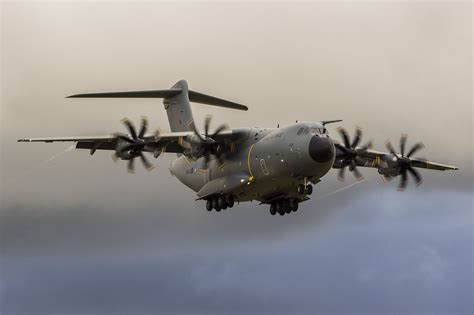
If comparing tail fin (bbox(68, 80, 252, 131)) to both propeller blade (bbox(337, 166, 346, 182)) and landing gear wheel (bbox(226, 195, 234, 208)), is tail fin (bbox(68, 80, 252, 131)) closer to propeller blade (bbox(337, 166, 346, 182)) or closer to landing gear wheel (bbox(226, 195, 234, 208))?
landing gear wheel (bbox(226, 195, 234, 208))

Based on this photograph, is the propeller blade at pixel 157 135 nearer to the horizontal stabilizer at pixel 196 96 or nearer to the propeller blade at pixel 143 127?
the propeller blade at pixel 143 127

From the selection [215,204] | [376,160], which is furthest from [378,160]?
[215,204]

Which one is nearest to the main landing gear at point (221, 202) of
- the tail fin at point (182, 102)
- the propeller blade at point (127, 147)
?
the propeller blade at point (127, 147)

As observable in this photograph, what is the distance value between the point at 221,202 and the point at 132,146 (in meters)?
4.85

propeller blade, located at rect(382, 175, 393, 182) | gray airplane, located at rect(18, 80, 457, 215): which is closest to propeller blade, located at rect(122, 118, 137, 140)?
gray airplane, located at rect(18, 80, 457, 215)

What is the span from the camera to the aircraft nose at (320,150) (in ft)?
143

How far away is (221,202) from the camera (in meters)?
47.3

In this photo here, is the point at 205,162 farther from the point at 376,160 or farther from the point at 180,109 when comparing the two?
the point at 376,160

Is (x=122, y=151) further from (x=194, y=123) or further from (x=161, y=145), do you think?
(x=194, y=123)

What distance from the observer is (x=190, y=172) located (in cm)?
4959

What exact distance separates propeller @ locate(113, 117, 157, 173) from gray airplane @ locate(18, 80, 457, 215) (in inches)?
1.3

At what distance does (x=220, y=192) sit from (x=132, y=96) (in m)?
6.71

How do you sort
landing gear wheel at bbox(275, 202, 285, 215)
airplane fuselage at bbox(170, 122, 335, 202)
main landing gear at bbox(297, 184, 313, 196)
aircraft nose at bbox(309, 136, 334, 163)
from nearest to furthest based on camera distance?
aircraft nose at bbox(309, 136, 334, 163) < airplane fuselage at bbox(170, 122, 335, 202) < main landing gear at bbox(297, 184, 313, 196) < landing gear wheel at bbox(275, 202, 285, 215)

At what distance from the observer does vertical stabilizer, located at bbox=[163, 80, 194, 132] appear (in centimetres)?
5222
